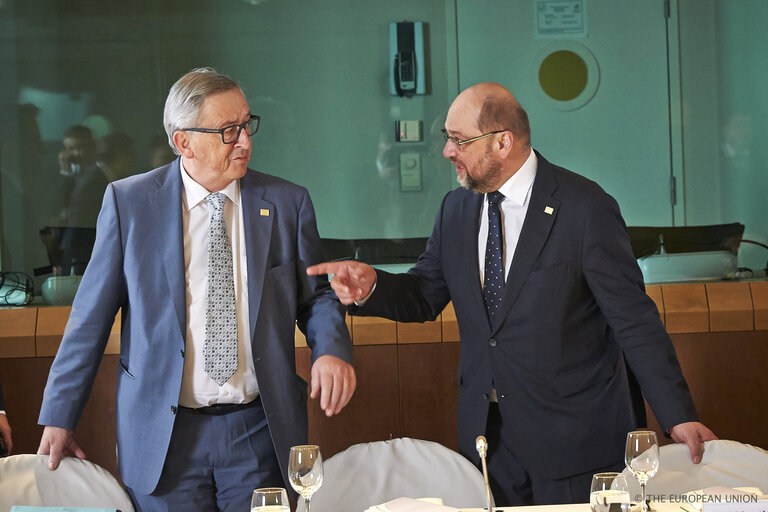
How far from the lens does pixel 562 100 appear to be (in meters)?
4.45

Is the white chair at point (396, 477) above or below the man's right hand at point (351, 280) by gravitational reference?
below

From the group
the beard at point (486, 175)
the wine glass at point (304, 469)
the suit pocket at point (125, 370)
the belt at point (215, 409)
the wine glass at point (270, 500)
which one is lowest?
the wine glass at point (270, 500)

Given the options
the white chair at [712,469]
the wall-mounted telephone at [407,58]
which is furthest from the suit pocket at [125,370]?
the wall-mounted telephone at [407,58]

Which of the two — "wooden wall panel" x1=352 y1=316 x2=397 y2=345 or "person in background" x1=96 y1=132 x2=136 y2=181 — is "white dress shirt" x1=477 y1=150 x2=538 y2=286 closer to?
"wooden wall panel" x1=352 y1=316 x2=397 y2=345

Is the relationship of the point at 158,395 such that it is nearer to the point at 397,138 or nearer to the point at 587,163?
the point at 397,138

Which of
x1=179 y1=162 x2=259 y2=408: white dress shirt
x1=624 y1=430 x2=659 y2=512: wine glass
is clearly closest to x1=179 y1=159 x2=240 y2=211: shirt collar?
x1=179 y1=162 x2=259 y2=408: white dress shirt

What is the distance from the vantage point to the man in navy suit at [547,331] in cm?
233

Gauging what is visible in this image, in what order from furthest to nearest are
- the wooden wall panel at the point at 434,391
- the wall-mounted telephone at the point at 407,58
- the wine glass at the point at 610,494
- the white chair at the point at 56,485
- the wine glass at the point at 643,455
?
1. the wall-mounted telephone at the point at 407,58
2. the wooden wall panel at the point at 434,391
3. the white chair at the point at 56,485
4. the wine glass at the point at 643,455
5. the wine glass at the point at 610,494

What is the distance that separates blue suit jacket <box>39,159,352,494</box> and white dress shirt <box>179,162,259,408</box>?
36 millimetres

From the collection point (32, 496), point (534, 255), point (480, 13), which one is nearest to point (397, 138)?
point (480, 13)

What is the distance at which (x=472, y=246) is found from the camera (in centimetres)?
251

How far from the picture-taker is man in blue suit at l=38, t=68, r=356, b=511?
2146mm

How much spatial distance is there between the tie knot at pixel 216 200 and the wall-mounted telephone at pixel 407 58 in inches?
90.4

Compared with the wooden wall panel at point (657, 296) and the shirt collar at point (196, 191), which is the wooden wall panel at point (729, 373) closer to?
the wooden wall panel at point (657, 296)
